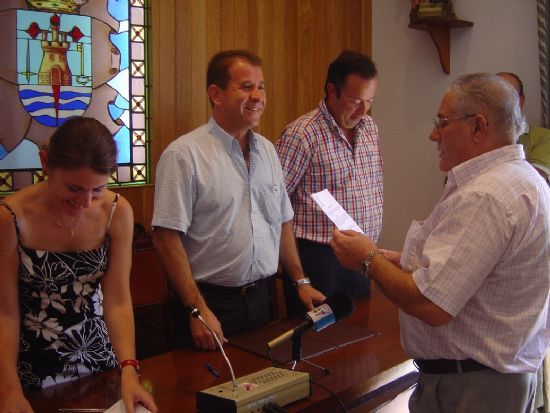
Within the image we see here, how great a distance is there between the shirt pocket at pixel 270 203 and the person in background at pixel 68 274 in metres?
0.69

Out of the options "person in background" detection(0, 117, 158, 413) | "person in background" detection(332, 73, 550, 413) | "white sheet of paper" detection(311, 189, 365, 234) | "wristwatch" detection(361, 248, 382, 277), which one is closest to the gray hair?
"person in background" detection(332, 73, 550, 413)

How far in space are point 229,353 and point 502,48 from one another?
9.13ft

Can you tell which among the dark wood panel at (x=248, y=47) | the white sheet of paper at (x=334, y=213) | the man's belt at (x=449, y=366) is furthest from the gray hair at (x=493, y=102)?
the dark wood panel at (x=248, y=47)

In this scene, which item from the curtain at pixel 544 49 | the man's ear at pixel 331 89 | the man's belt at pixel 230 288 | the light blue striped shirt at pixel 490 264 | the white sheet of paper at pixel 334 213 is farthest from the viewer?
the curtain at pixel 544 49

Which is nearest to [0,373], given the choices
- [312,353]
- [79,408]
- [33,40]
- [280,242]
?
[79,408]

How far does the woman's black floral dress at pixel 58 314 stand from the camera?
174 centimetres

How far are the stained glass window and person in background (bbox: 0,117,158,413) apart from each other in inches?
52.8

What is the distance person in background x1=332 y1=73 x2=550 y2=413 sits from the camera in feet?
4.99

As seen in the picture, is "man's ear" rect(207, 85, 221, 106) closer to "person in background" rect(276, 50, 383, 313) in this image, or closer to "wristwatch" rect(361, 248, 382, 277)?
"person in background" rect(276, 50, 383, 313)

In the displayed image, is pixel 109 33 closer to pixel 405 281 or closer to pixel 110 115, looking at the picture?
pixel 110 115

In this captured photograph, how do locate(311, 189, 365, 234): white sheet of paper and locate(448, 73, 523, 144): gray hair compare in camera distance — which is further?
locate(311, 189, 365, 234): white sheet of paper

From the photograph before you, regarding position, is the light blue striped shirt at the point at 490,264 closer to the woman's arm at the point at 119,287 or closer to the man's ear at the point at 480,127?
the man's ear at the point at 480,127

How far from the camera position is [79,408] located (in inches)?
63.9

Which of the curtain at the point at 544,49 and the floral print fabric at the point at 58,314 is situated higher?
the curtain at the point at 544,49
